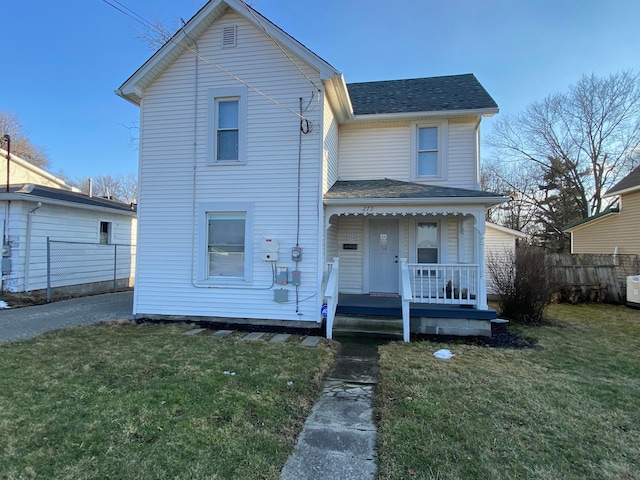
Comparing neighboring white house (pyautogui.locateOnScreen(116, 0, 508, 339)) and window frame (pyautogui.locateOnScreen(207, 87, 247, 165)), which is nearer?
neighboring white house (pyautogui.locateOnScreen(116, 0, 508, 339))

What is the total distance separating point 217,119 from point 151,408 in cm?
620

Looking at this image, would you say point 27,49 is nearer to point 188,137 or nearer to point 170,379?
point 188,137

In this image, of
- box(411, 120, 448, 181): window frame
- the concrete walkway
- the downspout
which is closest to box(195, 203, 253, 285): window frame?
the concrete walkway

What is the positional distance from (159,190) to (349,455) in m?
6.97

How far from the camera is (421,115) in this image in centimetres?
870

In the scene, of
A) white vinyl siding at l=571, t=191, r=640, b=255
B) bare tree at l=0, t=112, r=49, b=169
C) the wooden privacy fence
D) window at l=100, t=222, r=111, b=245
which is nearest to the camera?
the wooden privacy fence

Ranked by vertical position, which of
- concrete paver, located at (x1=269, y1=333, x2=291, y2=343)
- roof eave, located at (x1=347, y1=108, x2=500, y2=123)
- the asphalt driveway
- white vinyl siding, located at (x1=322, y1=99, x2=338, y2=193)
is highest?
roof eave, located at (x1=347, y1=108, x2=500, y2=123)

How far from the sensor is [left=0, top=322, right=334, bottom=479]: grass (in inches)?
98.7

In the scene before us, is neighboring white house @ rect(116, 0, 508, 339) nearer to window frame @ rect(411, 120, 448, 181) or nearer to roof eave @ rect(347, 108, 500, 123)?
roof eave @ rect(347, 108, 500, 123)

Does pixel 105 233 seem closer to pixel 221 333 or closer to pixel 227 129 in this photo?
pixel 227 129

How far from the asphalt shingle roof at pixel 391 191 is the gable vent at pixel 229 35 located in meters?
3.90

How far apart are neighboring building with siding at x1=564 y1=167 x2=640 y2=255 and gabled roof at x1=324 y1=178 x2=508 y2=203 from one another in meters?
9.97

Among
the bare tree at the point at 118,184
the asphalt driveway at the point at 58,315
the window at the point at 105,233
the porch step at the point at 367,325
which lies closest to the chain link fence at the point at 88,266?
the window at the point at 105,233

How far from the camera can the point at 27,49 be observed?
14.1 meters
